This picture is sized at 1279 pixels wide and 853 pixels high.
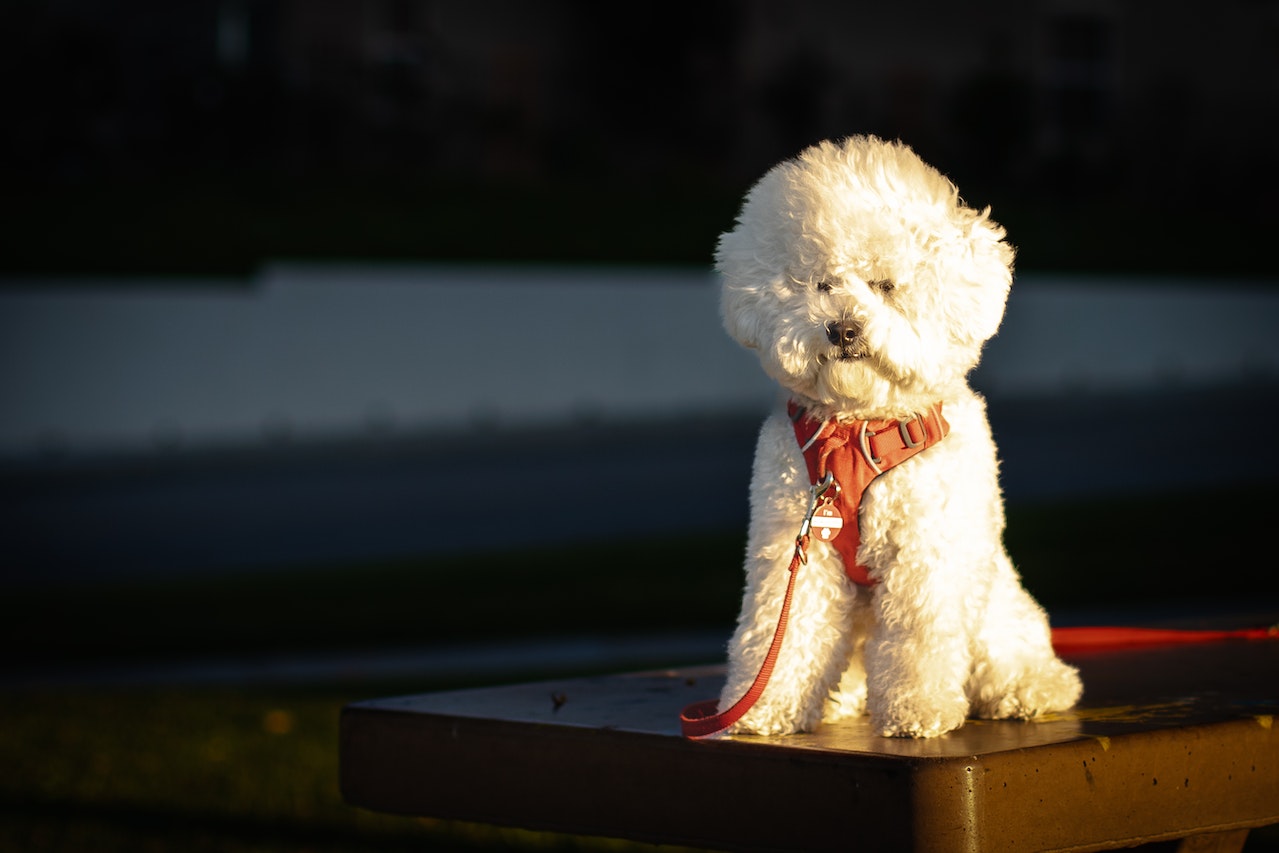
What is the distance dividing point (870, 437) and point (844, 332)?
243 millimetres

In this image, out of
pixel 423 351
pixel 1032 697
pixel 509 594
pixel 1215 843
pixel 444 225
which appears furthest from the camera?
pixel 444 225

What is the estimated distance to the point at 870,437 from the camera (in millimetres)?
2645

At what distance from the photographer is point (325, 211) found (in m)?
18.9

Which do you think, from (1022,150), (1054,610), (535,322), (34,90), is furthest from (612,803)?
(1022,150)

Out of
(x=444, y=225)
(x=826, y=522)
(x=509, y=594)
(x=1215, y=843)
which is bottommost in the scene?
(x=1215, y=843)

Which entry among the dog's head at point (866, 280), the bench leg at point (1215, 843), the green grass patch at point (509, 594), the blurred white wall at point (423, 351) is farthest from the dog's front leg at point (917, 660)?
the blurred white wall at point (423, 351)

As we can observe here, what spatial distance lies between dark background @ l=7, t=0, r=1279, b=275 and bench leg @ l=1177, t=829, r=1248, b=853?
1569 cm

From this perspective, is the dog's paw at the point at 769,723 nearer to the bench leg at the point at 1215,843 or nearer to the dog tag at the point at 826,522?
the dog tag at the point at 826,522

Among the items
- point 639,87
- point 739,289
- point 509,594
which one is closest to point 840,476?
point 739,289

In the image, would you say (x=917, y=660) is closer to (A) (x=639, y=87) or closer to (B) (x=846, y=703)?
(B) (x=846, y=703)

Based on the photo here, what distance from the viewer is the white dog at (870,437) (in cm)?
252

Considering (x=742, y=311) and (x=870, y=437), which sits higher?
(x=742, y=311)

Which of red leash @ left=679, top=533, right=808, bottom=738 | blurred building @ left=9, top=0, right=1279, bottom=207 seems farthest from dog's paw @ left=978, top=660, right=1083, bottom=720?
blurred building @ left=9, top=0, right=1279, bottom=207

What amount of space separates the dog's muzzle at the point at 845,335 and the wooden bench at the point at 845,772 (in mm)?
626
